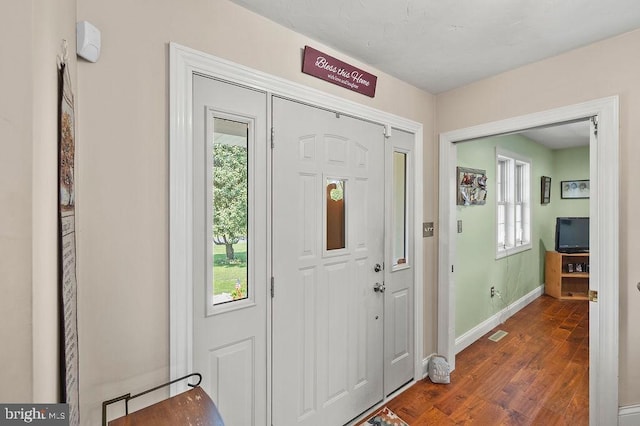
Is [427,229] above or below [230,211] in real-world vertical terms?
below

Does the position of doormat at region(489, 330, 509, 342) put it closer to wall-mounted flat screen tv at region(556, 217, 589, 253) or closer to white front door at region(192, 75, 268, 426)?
wall-mounted flat screen tv at region(556, 217, 589, 253)

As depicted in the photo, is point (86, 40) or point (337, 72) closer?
point (86, 40)

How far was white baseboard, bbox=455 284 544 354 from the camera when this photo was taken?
10.1 ft

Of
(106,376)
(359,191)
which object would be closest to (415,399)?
(359,191)

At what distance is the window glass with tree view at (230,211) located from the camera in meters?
1.44

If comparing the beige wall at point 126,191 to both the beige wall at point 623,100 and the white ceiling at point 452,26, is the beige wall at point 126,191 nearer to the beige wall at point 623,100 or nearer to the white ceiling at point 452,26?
the white ceiling at point 452,26

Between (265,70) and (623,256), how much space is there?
231 cm

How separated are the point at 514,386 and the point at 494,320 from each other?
1.33 metres

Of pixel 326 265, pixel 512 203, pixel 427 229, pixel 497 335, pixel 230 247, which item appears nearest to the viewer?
pixel 230 247

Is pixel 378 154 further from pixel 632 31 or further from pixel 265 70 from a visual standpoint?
pixel 632 31

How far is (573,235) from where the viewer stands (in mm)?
4676

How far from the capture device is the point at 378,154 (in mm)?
2178

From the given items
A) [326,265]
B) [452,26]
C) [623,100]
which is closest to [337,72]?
[452,26]

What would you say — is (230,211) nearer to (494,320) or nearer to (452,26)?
(452,26)
